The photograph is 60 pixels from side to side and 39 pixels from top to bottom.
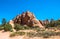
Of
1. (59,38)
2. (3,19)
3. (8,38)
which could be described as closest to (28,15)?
(3,19)

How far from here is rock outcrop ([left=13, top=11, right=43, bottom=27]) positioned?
6869 centimetres

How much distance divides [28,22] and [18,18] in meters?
6.35

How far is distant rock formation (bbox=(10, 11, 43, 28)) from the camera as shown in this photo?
225ft

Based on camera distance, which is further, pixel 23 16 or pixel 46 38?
pixel 23 16

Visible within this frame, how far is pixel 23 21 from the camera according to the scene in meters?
70.2

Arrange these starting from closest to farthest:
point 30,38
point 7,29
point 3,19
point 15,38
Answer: point 30,38
point 15,38
point 7,29
point 3,19

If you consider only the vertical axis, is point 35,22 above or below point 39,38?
above

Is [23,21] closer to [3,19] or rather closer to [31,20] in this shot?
[31,20]

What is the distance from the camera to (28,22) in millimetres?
68438

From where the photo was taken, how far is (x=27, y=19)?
70.1m

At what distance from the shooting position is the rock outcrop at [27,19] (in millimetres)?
68688

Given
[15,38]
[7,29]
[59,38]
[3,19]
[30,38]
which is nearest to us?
[59,38]

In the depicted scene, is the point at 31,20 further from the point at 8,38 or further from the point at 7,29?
the point at 8,38

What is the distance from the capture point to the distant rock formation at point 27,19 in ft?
225
